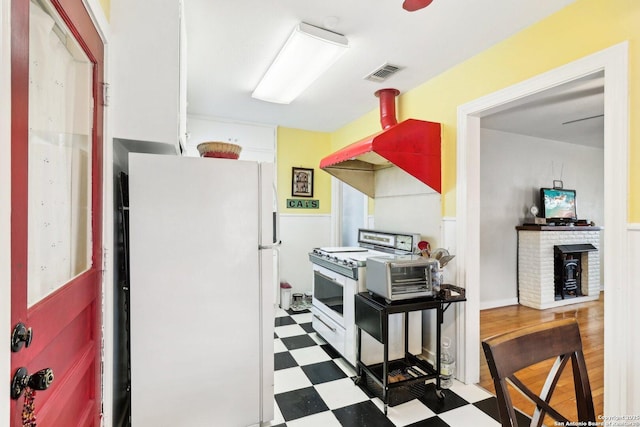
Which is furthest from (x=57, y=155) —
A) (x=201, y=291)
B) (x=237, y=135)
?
(x=237, y=135)

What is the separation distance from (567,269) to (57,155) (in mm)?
5770

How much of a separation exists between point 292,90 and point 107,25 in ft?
5.19

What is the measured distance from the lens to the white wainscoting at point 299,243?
13.8ft

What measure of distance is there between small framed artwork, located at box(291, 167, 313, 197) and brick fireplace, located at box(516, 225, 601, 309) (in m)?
3.19

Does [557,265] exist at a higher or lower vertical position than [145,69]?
lower

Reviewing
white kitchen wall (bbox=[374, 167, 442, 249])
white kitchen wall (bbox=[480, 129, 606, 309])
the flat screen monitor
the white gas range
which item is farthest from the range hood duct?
the flat screen monitor

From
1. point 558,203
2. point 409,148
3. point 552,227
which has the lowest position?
point 552,227

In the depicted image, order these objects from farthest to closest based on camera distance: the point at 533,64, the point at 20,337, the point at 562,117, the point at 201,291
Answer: the point at 562,117
the point at 533,64
the point at 201,291
the point at 20,337

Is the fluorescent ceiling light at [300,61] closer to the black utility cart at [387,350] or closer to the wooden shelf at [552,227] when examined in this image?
the black utility cart at [387,350]

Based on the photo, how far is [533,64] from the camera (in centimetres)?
186

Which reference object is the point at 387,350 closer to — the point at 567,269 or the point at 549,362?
the point at 549,362

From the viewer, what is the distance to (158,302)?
1.55m

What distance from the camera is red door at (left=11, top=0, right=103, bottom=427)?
0.73 meters

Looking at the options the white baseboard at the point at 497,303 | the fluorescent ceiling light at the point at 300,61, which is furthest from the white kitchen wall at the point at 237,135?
the white baseboard at the point at 497,303
